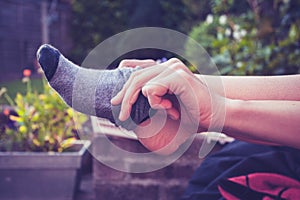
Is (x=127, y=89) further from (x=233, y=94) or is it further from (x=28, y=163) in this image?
(x=28, y=163)

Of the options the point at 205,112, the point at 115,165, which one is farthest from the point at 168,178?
the point at 205,112

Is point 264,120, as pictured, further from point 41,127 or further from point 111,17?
point 111,17

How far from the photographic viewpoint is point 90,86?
67 cm

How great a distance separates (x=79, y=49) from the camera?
6.79m

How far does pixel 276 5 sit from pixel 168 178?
1.30m

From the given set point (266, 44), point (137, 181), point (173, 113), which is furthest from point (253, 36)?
point (173, 113)

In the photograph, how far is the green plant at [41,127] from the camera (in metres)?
1.54

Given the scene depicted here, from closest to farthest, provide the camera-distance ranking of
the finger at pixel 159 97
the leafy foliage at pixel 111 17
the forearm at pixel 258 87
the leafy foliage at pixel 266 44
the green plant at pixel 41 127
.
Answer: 1. the finger at pixel 159 97
2. the forearm at pixel 258 87
3. the green plant at pixel 41 127
4. the leafy foliage at pixel 266 44
5. the leafy foliage at pixel 111 17

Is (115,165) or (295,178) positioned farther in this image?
(115,165)

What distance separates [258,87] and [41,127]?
101 cm

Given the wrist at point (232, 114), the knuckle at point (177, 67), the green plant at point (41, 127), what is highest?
the knuckle at point (177, 67)

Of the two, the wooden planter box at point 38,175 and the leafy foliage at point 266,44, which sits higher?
the leafy foliage at point 266,44

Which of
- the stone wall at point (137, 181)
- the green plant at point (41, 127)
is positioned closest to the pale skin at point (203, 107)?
the stone wall at point (137, 181)

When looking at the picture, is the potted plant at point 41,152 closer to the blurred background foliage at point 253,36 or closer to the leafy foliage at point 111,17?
the blurred background foliage at point 253,36
